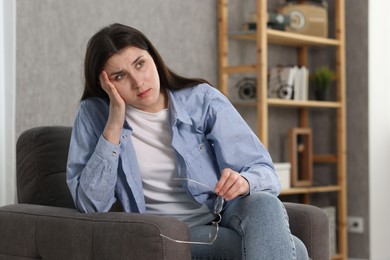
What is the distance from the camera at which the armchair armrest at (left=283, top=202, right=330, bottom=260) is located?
216cm

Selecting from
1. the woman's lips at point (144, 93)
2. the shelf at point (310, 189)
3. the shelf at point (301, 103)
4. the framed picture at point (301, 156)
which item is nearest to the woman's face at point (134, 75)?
the woman's lips at point (144, 93)

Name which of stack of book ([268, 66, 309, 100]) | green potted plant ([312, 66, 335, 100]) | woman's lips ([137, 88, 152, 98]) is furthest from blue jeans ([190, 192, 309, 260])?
green potted plant ([312, 66, 335, 100])

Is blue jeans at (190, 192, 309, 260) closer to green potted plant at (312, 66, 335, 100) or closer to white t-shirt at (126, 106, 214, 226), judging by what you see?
white t-shirt at (126, 106, 214, 226)

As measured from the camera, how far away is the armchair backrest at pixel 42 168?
7.64 feet

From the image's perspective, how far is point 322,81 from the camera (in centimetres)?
435

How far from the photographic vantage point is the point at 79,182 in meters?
2.05

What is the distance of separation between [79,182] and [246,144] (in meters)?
0.52

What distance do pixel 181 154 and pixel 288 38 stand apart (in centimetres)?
212

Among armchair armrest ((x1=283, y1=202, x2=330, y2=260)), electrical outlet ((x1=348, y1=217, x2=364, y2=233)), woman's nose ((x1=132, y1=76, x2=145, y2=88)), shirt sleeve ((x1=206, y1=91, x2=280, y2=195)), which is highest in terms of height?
woman's nose ((x1=132, y1=76, x2=145, y2=88))

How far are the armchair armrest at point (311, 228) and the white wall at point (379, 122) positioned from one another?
2.20 meters

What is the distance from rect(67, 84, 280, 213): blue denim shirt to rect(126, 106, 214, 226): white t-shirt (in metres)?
0.04

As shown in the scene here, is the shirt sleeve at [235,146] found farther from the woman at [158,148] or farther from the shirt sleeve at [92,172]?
the shirt sleeve at [92,172]

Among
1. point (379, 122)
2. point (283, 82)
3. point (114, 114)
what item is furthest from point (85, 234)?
point (379, 122)

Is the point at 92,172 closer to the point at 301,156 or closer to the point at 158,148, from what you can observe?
the point at 158,148
